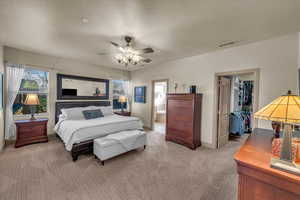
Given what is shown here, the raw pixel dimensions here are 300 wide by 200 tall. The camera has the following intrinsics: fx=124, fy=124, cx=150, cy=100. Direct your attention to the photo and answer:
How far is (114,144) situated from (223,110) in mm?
3224

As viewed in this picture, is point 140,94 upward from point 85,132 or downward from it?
upward

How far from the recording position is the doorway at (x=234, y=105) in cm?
346

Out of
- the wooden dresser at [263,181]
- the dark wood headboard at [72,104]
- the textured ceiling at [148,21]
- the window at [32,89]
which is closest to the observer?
the wooden dresser at [263,181]

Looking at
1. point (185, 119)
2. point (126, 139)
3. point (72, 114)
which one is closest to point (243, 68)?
point (185, 119)

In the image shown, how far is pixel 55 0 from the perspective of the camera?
1.67 metres

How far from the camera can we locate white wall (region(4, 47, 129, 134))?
355 centimetres

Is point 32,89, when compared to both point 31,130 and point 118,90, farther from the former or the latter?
point 118,90

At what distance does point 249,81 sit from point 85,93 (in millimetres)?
7156

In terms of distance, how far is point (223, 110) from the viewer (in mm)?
3738

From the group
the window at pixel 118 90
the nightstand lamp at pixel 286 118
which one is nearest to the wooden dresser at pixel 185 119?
the nightstand lamp at pixel 286 118

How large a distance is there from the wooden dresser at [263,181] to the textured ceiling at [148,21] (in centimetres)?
192

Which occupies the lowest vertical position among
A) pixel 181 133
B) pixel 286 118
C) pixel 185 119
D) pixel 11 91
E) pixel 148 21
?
pixel 181 133

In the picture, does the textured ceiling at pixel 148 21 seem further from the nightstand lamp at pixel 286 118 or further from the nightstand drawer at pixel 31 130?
the nightstand drawer at pixel 31 130

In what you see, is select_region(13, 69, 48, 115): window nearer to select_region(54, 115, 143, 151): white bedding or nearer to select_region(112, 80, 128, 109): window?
select_region(54, 115, 143, 151): white bedding
